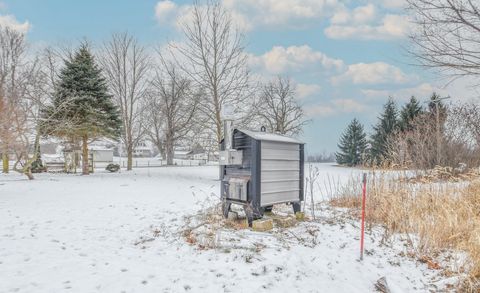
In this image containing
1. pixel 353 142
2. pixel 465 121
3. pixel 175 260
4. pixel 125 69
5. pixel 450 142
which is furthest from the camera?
pixel 353 142

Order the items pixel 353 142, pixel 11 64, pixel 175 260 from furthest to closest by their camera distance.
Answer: pixel 353 142, pixel 11 64, pixel 175 260

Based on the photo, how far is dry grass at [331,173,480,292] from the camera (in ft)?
14.4

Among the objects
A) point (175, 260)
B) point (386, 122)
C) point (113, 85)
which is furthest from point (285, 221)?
point (386, 122)

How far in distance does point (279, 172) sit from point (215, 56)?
36.2ft

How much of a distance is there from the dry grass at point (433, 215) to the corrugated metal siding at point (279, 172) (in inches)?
64.2

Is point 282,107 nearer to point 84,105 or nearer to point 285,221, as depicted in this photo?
point 84,105

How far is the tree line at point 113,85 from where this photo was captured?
1455 cm

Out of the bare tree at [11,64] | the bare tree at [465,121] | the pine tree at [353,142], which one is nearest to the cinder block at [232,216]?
the bare tree at [11,64]

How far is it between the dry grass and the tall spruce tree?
14801 mm

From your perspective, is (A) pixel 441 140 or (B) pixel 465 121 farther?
(B) pixel 465 121

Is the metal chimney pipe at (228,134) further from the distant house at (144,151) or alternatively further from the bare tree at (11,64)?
the distant house at (144,151)

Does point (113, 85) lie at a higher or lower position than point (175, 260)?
higher

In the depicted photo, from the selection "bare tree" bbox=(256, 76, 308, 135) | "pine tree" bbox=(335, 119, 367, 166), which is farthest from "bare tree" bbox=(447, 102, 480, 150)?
"pine tree" bbox=(335, 119, 367, 166)

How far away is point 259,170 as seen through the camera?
563 cm
